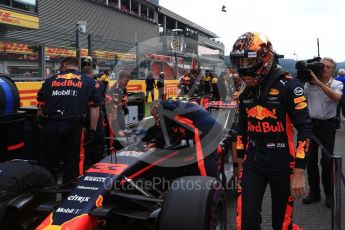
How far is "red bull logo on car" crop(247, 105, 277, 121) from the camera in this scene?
278cm

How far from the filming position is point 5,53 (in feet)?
24.7

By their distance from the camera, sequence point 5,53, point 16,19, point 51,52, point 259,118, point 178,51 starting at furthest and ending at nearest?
point 178,51, point 16,19, point 51,52, point 5,53, point 259,118

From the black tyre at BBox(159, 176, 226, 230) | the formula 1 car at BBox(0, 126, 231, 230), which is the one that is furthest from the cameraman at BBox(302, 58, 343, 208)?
the black tyre at BBox(159, 176, 226, 230)

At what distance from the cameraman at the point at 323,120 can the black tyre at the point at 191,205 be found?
2.09 metres

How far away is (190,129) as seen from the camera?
3859 mm

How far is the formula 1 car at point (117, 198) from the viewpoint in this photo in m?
2.59

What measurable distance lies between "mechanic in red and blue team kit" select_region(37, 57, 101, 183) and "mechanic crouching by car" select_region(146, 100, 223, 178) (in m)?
0.97

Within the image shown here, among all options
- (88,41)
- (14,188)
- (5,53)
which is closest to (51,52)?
(5,53)

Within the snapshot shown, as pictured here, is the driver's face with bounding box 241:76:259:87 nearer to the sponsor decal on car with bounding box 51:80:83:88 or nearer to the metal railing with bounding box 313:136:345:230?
the metal railing with bounding box 313:136:345:230

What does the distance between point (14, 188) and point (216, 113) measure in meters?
3.59

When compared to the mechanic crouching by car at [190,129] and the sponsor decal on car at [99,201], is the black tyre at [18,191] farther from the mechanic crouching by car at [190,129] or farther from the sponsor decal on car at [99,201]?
the mechanic crouching by car at [190,129]

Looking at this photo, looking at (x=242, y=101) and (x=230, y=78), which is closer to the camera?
(x=242, y=101)

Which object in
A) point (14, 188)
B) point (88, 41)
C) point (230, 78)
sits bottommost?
point (14, 188)

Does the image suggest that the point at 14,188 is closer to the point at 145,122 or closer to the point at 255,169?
the point at 145,122
